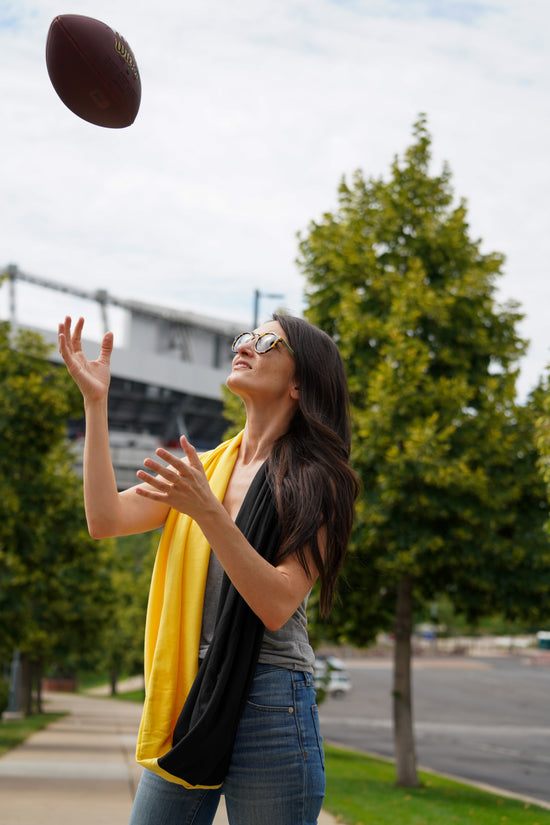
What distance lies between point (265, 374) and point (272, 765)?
3.35 feet

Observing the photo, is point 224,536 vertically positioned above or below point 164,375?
below

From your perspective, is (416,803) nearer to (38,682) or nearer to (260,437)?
(260,437)

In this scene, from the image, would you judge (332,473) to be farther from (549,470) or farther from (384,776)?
(384,776)

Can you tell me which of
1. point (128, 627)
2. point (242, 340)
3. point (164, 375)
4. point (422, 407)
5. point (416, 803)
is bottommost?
point (416, 803)

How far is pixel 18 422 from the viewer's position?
41.3 ft

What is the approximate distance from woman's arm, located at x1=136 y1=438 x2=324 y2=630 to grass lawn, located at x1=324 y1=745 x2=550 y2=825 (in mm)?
7765

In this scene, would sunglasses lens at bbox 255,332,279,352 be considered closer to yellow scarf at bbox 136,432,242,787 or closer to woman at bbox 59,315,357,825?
woman at bbox 59,315,357,825

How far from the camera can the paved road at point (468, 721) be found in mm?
17016

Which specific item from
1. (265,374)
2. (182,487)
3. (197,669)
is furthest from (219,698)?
(265,374)

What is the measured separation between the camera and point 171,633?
2.42m

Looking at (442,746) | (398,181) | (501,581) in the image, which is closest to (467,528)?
(501,581)

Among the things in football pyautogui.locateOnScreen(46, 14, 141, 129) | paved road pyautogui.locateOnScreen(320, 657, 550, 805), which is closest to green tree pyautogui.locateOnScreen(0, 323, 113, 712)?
paved road pyautogui.locateOnScreen(320, 657, 550, 805)

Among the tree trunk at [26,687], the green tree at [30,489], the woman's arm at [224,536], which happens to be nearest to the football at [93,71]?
the woman's arm at [224,536]

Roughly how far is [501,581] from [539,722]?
20047 mm
